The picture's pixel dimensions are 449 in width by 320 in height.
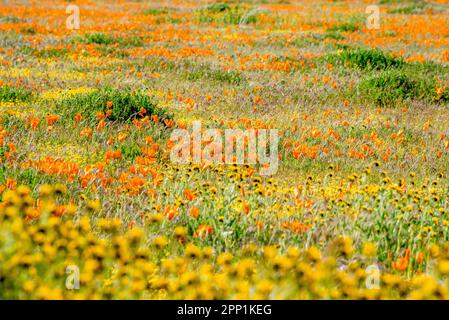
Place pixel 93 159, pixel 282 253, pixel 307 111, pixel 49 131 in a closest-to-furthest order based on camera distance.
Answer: pixel 282 253 < pixel 93 159 < pixel 49 131 < pixel 307 111

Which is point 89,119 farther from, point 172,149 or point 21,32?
point 21,32

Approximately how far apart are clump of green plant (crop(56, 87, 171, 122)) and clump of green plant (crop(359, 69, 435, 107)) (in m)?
4.03

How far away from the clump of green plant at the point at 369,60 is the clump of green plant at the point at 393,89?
2440mm

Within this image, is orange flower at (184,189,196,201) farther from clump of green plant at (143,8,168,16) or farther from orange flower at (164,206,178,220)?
clump of green plant at (143,8,168,16)

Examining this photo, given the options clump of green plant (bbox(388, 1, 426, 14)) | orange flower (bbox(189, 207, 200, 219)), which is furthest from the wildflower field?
clump of green plant (bbox(388, 1, 426, 14))

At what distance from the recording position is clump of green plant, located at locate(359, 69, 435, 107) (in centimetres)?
1008

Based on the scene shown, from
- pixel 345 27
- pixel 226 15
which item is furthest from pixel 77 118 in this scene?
pixel 226 15

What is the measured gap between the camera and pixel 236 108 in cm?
914

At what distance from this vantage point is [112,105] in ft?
25.9

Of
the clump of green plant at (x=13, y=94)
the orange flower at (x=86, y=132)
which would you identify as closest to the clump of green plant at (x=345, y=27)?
the clump of green plant at (x=13, y=94)

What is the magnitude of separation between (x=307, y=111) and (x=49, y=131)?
405 centimetres
